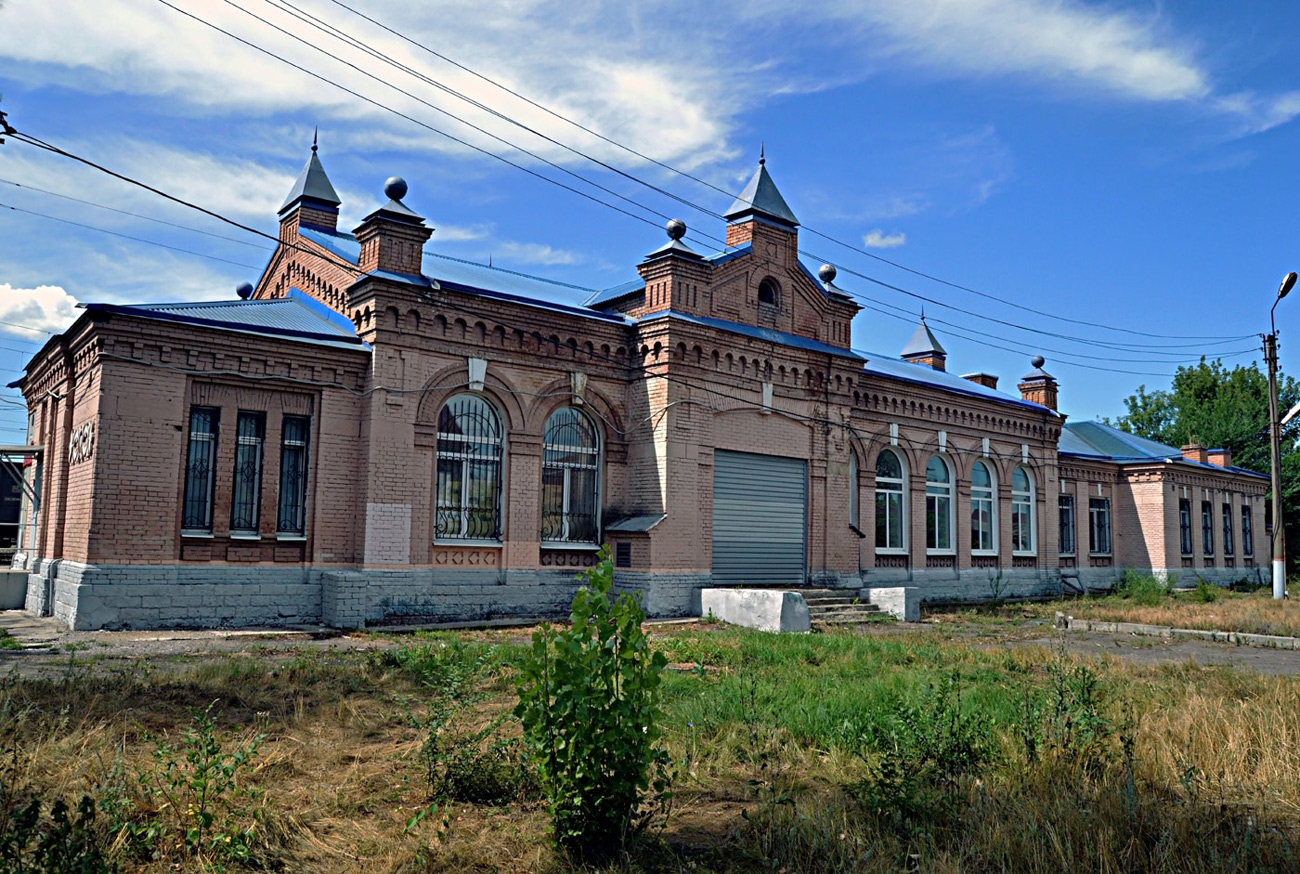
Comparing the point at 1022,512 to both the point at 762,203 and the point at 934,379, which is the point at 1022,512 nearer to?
the point at 934,379

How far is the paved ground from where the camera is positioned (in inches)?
446

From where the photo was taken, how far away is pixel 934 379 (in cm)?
2750

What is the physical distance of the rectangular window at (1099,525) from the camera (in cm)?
3231

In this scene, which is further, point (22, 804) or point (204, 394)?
point (204, 394)

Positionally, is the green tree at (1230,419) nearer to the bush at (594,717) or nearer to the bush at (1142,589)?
the bush at (1142,589)

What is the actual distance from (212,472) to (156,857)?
11473 millimetres

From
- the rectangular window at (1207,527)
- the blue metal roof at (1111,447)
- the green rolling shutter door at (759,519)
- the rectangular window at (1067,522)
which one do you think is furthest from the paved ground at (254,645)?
the rectangular window at (1207,527)

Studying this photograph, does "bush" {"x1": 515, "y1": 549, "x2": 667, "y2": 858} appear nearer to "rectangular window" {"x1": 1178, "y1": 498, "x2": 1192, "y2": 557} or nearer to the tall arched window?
the tall arched window

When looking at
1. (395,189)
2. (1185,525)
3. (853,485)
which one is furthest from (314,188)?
(1185,525)

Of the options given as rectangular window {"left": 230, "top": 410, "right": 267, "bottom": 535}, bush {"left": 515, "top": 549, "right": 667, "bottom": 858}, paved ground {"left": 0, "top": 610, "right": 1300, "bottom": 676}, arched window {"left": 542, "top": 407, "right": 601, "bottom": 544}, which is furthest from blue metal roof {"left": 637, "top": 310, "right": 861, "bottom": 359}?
bush {"left": 515, "top": 549, "right": 667, "bottom": 858}

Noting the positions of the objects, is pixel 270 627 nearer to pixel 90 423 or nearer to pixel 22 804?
pixel 90 423

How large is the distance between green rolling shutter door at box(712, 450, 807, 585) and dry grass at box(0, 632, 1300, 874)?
9.65 meters

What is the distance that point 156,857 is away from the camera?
4711mm

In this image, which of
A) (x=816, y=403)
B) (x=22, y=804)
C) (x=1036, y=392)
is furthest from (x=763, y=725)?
(x=1036, y=392)
